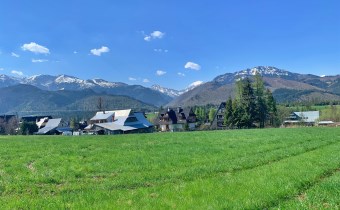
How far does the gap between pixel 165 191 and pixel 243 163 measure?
26.2ft

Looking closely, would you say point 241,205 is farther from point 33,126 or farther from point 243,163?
point 33,126

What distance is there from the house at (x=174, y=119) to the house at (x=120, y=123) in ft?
78.3

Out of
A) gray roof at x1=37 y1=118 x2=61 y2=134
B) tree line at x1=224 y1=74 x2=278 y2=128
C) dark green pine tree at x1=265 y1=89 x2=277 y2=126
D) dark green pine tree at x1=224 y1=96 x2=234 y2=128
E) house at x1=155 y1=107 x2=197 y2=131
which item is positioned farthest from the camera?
house at x1=155 y1=107 x2=197 y2=131

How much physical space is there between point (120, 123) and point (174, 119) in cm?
4087

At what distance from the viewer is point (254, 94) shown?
107m

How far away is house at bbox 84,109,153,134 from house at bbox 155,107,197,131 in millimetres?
23851

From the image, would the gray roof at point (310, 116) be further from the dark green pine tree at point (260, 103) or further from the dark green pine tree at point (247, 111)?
Answer: the dark green pine tree at point (247, 111)

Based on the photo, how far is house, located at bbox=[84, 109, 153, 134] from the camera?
11925 cm

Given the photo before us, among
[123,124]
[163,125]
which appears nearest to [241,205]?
[123,124]

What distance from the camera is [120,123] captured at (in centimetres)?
12612

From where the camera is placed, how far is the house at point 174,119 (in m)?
159

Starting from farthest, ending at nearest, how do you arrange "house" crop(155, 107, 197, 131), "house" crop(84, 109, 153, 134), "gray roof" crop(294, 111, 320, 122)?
"house" crop(155, 107, 197, 131) → "gray roof" crop(294, 111, 320, 122) → "house" crop(84, 109, 153, 134)

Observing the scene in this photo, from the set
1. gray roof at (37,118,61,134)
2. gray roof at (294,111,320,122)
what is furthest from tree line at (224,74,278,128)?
gray roof at (37,118,61,134)

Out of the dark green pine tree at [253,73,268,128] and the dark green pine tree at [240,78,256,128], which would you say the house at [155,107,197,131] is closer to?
the dark green pine tree at [253,73,268,128]
